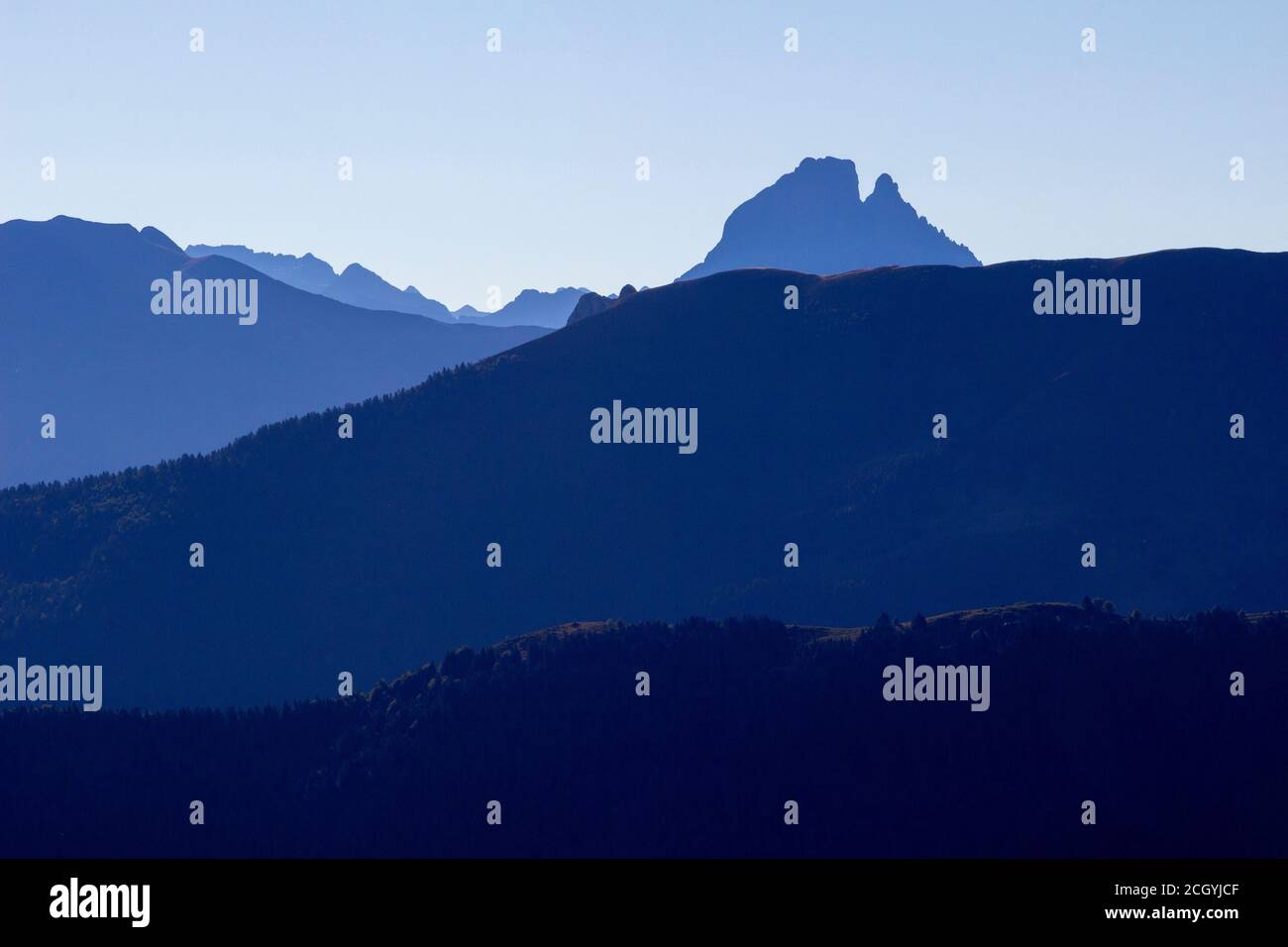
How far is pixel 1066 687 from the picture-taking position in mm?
182250

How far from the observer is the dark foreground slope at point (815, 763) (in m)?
168

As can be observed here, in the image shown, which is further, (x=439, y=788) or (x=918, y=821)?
(x=439, y=788)

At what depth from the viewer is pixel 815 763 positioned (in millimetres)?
170375

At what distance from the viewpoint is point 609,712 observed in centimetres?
18862

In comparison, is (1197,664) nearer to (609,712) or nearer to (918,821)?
(918,821)

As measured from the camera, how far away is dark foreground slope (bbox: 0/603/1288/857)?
168 meters

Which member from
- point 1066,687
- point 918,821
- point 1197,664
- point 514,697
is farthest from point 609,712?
point 1197,664

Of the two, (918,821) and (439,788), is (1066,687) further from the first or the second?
(439,788)

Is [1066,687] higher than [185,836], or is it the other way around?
[1066,687]
